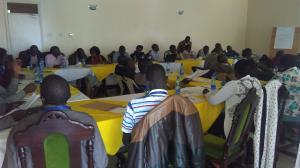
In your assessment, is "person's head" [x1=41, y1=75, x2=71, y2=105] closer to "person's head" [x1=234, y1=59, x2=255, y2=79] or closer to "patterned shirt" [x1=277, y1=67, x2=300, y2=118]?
"person's head" [x1=234, y1=59, x2=255, y2=79]

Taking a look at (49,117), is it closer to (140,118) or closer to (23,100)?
(140,118)

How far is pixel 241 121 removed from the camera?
2367 mm

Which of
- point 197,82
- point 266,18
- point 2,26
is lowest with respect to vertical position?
point 197,82

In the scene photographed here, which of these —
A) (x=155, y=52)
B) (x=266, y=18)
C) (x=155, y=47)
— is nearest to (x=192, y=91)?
(x=155, y=52)

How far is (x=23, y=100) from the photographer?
291cm

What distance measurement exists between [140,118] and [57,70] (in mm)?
3802

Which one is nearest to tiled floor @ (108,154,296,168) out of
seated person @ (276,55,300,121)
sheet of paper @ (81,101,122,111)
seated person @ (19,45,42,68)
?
seated person @ (276,55,300,121)

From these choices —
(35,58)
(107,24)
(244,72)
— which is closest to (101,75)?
(35,58)

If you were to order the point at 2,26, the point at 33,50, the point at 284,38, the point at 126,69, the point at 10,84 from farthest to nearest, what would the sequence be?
the point at 284,38 → the point at 2,26 → the point at 33,50 → the point at 126,69 → the point at 10,84

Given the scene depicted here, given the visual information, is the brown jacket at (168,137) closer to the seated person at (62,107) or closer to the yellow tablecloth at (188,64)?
the seated person at (62,107)

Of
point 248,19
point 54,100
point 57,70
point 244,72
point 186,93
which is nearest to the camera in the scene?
point 54,100

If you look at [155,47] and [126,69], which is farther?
[155,47]

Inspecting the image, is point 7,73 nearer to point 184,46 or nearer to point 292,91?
point 292,91

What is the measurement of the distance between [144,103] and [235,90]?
108 cm
